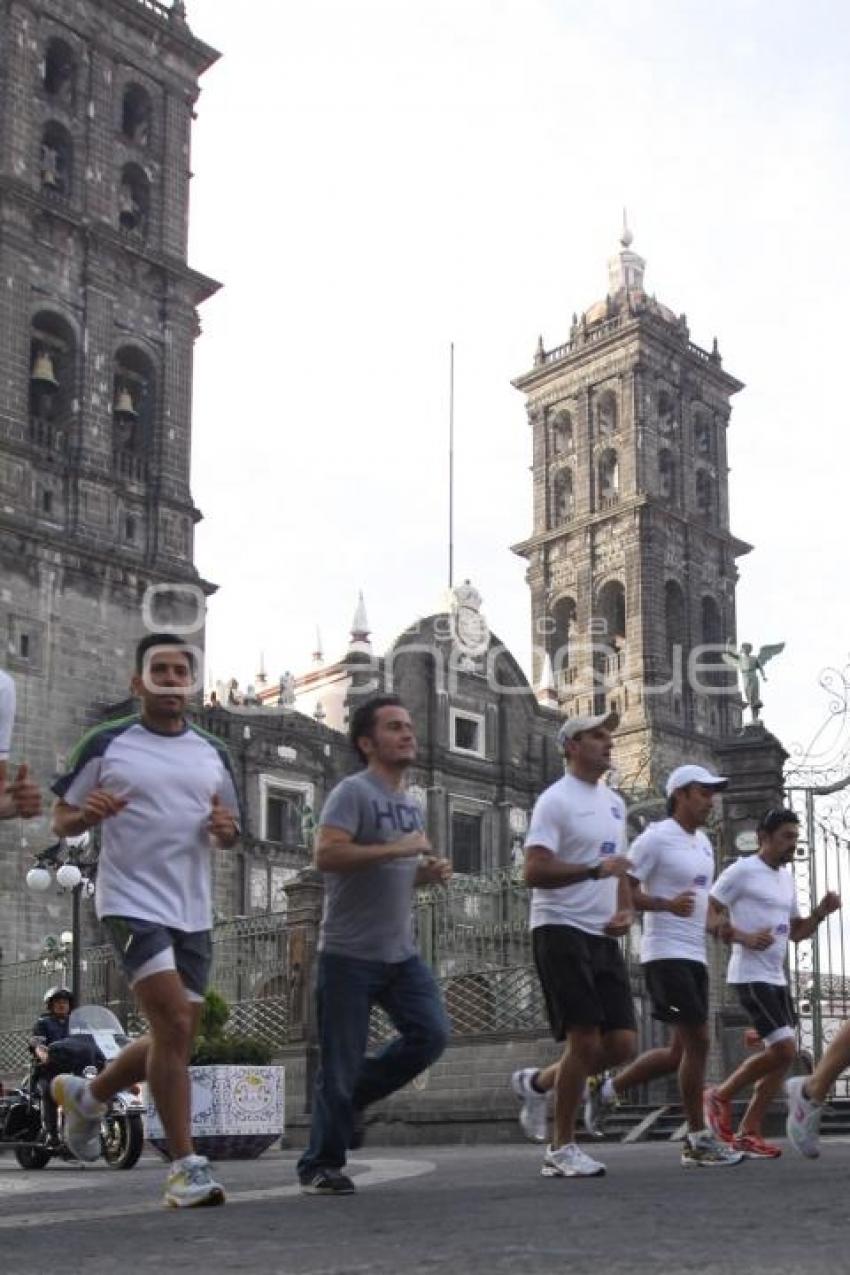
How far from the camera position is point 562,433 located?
50531mm

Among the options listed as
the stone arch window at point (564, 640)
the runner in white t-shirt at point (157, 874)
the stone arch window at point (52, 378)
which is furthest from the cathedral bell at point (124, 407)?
the runner in white t-shirt at point (157, 874)

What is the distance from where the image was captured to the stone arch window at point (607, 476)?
48031 mm

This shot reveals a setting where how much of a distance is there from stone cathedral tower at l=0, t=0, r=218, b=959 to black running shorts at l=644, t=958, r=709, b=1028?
22416 millimetres

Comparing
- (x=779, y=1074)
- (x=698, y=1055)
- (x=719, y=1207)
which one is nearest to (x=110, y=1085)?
(x=719, y=1207)

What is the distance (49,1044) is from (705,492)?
39422mm

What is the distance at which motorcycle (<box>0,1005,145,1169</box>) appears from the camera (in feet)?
36.8

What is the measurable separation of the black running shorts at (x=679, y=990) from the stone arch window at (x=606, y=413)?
138 ft

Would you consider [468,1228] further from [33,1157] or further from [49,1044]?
[49,1044]

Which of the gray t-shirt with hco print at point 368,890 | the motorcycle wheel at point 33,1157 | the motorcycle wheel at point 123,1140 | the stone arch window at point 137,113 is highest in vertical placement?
the stone arch window at point 137,113

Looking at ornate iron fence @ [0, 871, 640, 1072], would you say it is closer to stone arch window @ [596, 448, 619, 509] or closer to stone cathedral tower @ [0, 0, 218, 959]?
stone cathedral tower @ [0, 0, 218, 959]

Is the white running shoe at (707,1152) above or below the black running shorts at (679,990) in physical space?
below

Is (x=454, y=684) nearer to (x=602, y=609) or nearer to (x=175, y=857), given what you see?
(x=602, y=609)

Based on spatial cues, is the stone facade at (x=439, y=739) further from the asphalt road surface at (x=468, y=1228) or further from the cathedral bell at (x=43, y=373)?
the asphalt road surface at (x=468, y=1228)

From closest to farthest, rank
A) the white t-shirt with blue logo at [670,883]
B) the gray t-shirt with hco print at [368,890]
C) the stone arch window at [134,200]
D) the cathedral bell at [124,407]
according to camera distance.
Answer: the gray t-shirt with hco print at [368,890]
the white t-shirt with blue logo at [670,883]
the cathedral bell at [124,407]
the stone arch window at [134,200]
